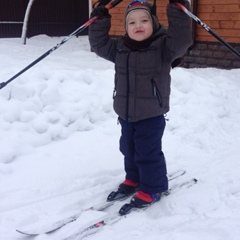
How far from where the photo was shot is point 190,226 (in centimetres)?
290

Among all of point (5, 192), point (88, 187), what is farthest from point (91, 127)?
point (5, 192)

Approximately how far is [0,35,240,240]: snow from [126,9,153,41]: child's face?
1.55 m

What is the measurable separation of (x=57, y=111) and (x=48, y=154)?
856 millimetres

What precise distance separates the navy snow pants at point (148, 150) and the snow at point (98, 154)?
0.21 metres

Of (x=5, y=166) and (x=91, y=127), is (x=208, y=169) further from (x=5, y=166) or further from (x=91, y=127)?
(x=5, y=166)

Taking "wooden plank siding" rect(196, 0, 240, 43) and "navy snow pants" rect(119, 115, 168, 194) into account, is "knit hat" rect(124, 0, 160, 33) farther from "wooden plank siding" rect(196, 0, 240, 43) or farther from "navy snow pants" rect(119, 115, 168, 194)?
"wooden plank siding" rect(196, 0, 240, 43)

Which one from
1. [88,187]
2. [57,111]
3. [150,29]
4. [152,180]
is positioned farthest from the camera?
[57,111]

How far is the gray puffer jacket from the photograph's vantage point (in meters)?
3.14

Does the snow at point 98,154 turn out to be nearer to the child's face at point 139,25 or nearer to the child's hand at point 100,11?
the child's face at point 139,25

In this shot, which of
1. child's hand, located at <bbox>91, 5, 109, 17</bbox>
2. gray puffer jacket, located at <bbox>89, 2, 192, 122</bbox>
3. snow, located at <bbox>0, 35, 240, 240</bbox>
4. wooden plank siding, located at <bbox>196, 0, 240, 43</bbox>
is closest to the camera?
snow, located at <bbox>0, 35, 240, 240</bbox>

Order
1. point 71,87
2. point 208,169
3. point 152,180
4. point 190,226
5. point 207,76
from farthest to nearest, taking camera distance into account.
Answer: point 207,76 < point 71,87 < point 208,169 < point 152,180 < point 190,226

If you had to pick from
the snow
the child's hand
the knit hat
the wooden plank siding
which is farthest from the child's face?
the wooden plank siding

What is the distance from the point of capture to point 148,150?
330 cm

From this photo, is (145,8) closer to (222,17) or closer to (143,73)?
(143,73)
